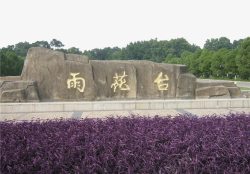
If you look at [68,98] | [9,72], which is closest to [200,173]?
[68,98]

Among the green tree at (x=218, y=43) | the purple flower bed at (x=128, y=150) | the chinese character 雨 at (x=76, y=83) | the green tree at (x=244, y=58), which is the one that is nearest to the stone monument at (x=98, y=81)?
the chinese character 雨 at (x=76, y=83)

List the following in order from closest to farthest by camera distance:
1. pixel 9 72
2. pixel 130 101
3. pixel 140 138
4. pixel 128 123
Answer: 1. pixel 140 138
2. pixel 128 123
3. pixel 130 101
4. pixel 9 72

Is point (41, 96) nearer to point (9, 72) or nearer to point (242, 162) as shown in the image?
point (242, 162)

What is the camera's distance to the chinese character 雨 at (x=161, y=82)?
988 centimetres

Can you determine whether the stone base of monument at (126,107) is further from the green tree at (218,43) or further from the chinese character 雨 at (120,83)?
the green tree at (218,43)

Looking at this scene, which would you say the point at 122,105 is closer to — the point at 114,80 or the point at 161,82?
the point at 114,80

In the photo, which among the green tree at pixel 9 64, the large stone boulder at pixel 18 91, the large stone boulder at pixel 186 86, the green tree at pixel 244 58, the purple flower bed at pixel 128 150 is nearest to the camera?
the purple flower bed at pixel 128 150

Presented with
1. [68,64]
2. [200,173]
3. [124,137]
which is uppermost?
[68,64]

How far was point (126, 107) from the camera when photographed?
356 inches

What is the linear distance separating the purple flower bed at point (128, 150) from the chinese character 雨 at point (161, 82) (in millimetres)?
6148

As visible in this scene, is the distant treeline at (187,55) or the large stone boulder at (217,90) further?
the distant treeline at (187,55)

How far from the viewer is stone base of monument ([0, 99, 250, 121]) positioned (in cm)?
866

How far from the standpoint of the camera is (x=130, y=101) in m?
9.09

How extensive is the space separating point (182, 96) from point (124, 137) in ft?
22.7
